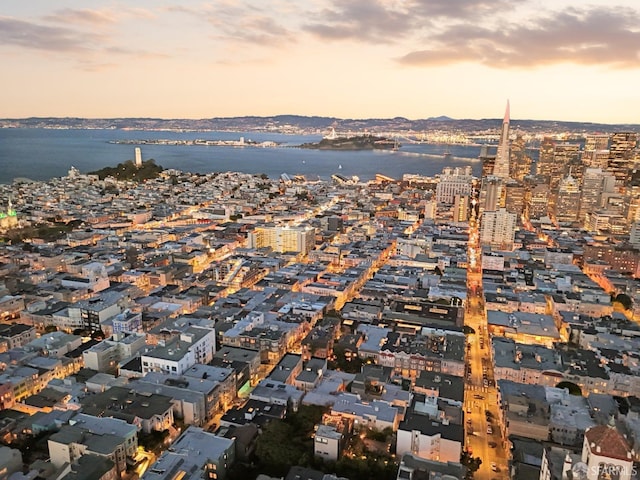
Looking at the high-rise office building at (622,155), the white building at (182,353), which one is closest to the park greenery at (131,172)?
the white building at (182,353)

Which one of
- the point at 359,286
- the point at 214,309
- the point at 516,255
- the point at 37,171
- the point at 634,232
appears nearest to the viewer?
the point at 214,309

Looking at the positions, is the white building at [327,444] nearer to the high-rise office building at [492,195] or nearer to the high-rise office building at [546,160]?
the high-rise office building at [492,195]

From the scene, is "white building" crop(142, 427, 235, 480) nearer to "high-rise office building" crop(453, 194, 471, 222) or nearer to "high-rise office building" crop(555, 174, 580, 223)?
"high-rise office building" crop(453, 194, 471, 222)

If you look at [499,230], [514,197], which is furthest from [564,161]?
[499,230]

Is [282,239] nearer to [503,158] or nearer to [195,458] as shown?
[195,458]

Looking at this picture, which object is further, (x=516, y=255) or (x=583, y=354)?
(x=516, y=255)

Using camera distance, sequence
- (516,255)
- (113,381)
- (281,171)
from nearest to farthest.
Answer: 1. (113,381)
2. (516,255)
3. (281,171)

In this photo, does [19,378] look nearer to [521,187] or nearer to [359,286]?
[359,286]

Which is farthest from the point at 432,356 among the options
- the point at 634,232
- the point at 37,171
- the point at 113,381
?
the point at 37,171

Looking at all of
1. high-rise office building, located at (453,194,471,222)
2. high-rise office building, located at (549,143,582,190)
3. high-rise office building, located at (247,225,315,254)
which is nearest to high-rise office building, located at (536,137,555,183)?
high-rise office building, located at (549,143,582,190)
